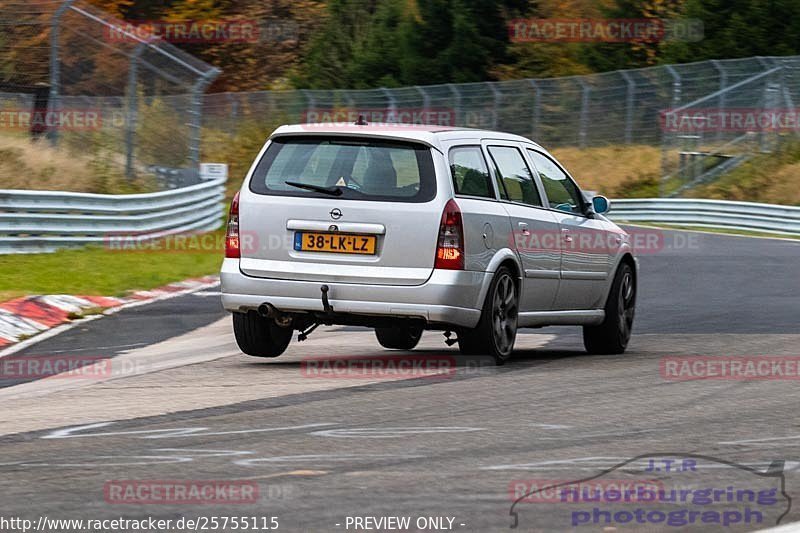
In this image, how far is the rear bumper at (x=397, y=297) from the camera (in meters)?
9.67

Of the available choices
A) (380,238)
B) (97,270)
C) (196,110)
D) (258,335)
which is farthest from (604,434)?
(196,110)

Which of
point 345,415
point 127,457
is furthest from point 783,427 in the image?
point 127,457

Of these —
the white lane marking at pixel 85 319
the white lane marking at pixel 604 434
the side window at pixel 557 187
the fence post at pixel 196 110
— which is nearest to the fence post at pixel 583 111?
the fence post at pixel 196 110

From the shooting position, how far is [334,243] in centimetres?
984

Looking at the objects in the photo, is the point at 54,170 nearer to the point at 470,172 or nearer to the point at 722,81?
the point at 470,172

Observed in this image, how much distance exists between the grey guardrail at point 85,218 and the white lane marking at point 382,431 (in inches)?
464

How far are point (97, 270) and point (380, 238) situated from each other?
893 cm

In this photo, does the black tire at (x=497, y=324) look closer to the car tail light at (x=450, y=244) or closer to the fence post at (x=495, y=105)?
the car tail light at (x=450, y=244)

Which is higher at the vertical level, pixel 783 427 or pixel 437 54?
pixel 437 54

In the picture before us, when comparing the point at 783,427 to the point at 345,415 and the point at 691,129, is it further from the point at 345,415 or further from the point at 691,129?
the point at 691,129

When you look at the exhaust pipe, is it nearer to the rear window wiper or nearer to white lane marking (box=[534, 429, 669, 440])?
the rear window wiper

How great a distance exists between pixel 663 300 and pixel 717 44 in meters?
34.2

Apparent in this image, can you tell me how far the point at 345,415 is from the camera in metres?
7.90

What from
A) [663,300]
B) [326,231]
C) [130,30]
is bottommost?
→ [663,300]
